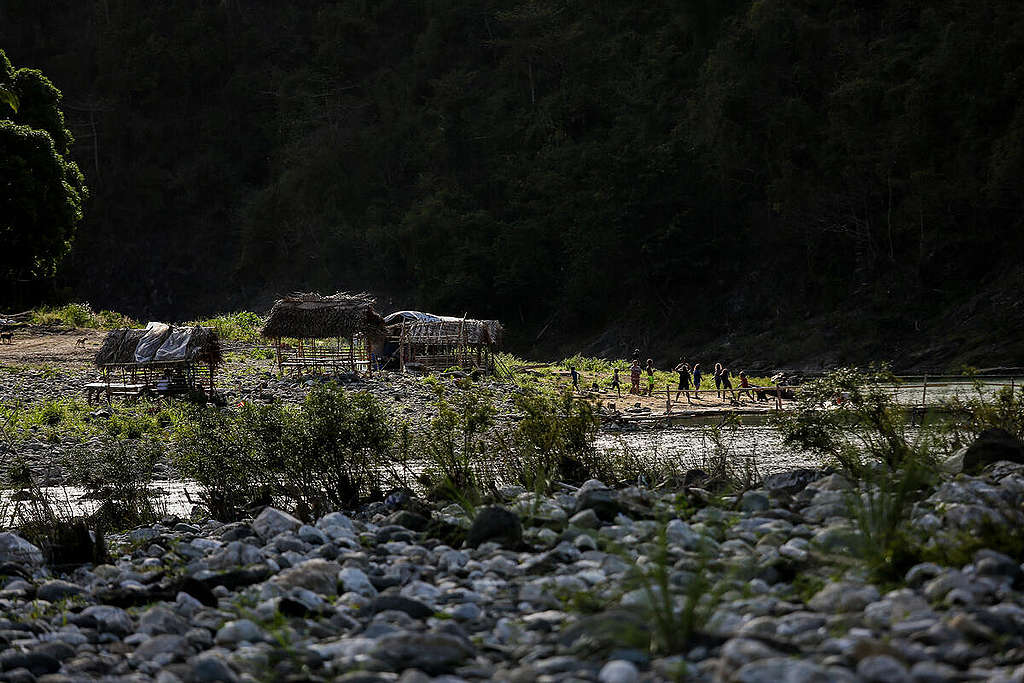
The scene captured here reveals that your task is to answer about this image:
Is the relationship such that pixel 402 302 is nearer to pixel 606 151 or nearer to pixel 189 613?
pixel 606 151

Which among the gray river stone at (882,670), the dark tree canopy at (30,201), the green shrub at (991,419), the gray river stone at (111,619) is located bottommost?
the gray river stone at (111,619)

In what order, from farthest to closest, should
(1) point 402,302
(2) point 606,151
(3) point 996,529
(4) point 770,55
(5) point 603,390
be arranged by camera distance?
(1) point 402,302 → (2) point 606,151 → (4) point 770,55 → (5) point 603,390 → (3) point 996,529

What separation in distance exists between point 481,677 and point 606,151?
117 ft

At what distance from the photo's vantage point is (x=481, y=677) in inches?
149

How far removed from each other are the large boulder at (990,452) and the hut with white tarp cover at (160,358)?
12.7 metres

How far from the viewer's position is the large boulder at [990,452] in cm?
707

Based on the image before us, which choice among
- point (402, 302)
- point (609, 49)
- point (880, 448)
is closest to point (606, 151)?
point (609, 49)

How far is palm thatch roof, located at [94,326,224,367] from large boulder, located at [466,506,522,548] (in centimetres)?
1230

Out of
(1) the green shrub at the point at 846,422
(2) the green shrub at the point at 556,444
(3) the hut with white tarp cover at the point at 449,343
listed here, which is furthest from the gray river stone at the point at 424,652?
(3) the hut with white tarp cover at the point at 449,343

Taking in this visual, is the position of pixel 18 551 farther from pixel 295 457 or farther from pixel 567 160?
pixel 567 160

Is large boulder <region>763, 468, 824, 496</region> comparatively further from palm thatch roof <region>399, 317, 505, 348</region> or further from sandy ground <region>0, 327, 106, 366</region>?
sandy ground <region>0, 327, 106, 366</region>

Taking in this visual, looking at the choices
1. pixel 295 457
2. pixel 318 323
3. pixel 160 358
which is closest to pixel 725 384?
pixel 318 323

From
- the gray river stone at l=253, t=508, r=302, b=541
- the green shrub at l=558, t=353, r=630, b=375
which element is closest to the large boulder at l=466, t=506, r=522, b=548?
the gray river stone at l=253, t=508, r=302, b=541

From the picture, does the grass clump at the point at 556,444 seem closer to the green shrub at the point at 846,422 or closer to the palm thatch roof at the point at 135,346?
the green shrub at the point at 846,422
